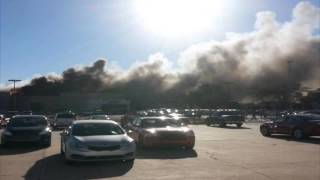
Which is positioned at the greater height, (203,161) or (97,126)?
(97,126)

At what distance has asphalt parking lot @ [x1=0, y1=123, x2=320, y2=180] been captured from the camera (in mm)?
11109

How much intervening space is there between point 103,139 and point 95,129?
1269 mm

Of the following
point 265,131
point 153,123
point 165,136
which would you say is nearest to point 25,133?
point 153,123

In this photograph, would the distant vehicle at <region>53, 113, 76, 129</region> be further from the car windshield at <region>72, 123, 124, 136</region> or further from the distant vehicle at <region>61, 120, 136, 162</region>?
the distant vehicle at <region>61, 120, 136, 162</region>

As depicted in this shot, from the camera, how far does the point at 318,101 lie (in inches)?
4250

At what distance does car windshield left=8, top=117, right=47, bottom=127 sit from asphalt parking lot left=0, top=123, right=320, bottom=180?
3316 mm

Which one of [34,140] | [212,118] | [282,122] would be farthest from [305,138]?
[212,118]

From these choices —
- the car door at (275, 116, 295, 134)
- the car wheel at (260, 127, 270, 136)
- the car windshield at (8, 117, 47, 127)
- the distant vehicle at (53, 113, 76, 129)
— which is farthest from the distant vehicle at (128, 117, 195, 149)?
the distant vehicle at (53, 113, 76, 129)

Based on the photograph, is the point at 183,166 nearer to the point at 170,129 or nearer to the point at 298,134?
the point at 170,129

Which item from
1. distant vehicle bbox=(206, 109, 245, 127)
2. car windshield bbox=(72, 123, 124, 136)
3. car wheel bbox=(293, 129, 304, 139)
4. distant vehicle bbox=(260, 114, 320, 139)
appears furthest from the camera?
distant vehicle bbox=(206, 109, 245, 127)

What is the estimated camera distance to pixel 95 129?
1452 cm

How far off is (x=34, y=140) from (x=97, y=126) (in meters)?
5.59

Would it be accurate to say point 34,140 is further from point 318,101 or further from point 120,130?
point 318,101

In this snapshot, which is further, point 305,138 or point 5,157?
point 305,138
